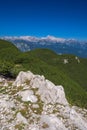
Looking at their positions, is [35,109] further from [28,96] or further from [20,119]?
[20,119]

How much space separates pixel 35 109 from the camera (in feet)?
116

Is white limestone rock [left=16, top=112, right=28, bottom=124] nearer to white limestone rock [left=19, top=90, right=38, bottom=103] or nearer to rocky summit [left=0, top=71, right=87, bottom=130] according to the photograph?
rocky summit [left=0, top=71, right=87, bottom=130]

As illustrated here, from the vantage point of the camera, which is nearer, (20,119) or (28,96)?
(20,119)

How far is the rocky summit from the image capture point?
104 feet

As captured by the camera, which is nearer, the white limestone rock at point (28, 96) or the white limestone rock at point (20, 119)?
the white limestone rock at point (20, 119)

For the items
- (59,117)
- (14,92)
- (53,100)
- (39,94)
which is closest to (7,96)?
(14,92)

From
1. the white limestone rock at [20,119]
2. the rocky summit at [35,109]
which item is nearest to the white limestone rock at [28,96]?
the rocky summit at [35,109]

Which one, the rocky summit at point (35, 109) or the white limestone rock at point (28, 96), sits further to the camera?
the white limestone rock at point (28, 96)

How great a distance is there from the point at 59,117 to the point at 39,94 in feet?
24.6

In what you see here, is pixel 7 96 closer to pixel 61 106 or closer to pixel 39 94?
pixel 39 94

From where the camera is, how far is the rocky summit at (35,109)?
104ft

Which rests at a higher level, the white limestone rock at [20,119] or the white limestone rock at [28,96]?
the white limestone rock at [28,96]

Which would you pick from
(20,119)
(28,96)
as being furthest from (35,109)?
(20,119)

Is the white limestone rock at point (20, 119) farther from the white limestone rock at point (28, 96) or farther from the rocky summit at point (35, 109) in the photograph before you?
the white limestone rock at point (28, 96)
